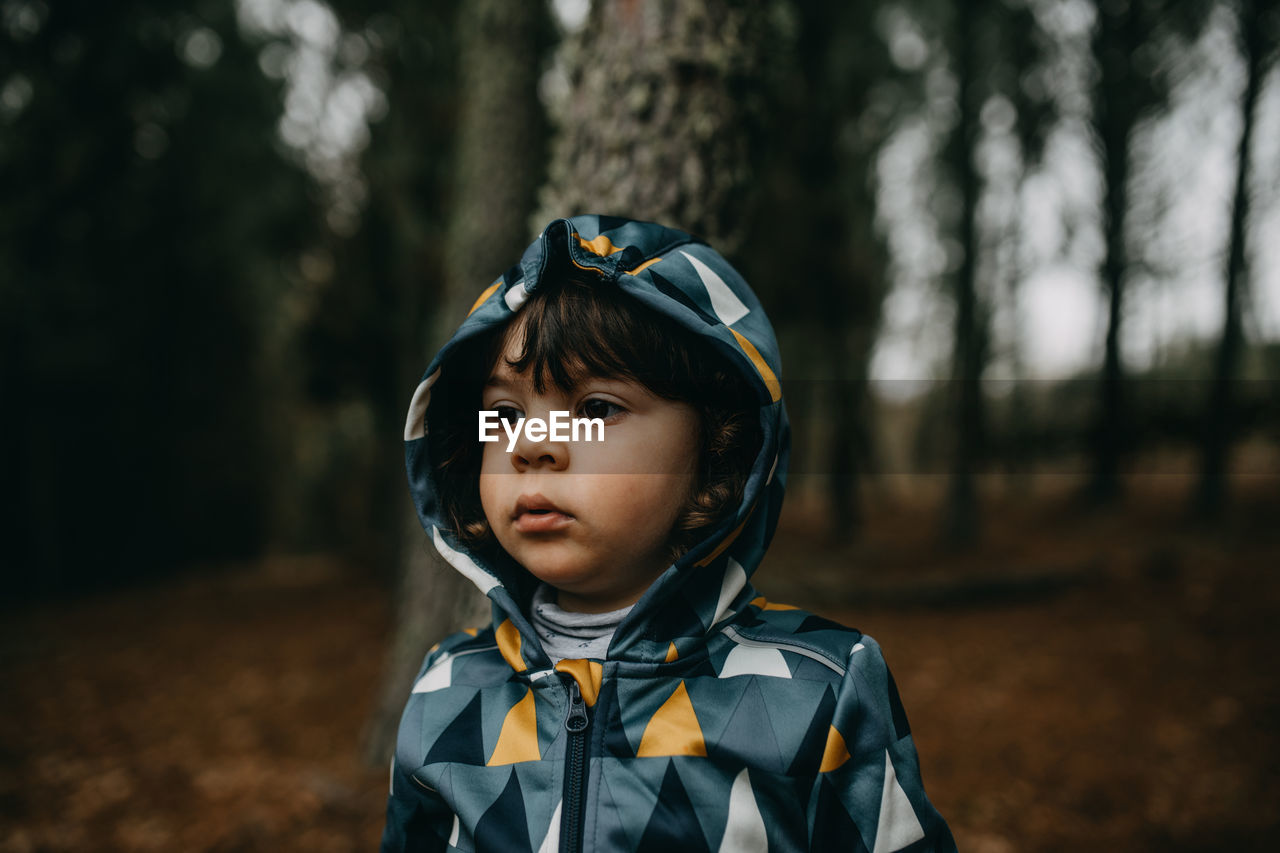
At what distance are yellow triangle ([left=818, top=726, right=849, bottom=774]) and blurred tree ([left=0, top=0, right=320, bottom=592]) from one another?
10027 mm

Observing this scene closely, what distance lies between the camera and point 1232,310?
30.6 ft

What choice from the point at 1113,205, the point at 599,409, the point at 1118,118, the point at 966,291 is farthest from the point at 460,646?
the point at 1113,205

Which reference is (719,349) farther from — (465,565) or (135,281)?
(135,281)

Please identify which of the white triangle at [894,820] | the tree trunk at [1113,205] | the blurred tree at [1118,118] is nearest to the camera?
the white triangle at [894,820]

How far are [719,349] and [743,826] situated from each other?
818mm

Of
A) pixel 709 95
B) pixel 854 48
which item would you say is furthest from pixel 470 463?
pixel 854 48

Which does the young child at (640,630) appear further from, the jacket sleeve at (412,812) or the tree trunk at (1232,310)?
the tree trunk at (1232,310)

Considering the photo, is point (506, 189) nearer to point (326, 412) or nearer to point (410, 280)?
point (410, 280)

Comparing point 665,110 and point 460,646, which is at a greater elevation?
point 665,110

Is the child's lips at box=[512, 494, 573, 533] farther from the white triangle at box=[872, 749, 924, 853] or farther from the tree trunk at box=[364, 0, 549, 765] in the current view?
the tree trunk at box=[364, 0, 549, 765]

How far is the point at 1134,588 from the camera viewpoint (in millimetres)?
6859

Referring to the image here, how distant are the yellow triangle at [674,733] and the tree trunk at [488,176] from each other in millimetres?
3005

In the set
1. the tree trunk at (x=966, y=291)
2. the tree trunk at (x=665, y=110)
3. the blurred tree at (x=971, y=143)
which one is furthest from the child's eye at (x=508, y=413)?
the tree trunk at (x=966, y=291)

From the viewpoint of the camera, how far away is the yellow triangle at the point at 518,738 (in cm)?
126
